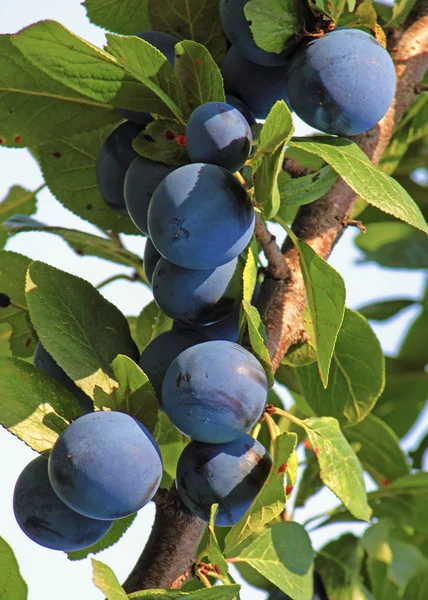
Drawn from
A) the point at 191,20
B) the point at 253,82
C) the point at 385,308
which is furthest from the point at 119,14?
the point at 385,308

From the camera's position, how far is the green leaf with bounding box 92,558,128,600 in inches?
25.7

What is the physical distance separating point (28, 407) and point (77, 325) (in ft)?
0.36

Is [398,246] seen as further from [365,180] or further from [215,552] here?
[215,552]

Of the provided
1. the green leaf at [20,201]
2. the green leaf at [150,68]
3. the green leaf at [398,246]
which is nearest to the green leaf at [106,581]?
the green leaf at [150,68]

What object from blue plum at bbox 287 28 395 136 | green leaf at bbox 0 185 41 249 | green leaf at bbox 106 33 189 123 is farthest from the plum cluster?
green leaf at bbox 0 185 41 249

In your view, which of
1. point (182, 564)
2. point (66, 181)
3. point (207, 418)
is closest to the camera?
point (207, 418)

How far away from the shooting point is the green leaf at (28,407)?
2.57 ft

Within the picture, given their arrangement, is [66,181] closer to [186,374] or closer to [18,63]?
[18,63]

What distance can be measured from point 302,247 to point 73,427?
340 mm

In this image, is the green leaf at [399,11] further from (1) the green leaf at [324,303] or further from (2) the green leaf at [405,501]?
(2) the green leaf at [405,501]

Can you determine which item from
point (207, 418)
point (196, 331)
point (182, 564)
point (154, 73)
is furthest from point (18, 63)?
point (182, 564)

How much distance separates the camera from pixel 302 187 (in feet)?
2.71

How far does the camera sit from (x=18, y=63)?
0.93 metres

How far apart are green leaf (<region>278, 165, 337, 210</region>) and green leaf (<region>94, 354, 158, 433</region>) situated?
0.77 ft
